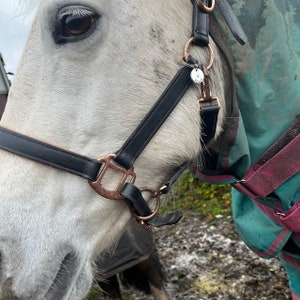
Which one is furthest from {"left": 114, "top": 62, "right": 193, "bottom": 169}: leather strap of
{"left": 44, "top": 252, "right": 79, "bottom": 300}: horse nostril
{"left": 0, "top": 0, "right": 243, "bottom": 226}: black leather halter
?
{"left": 44, "top": 252, "right": 79, "bottom": 300}: horse nostril

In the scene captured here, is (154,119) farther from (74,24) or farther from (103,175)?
(74,24)

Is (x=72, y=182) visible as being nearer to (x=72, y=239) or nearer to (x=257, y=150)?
(x=72, y=239)

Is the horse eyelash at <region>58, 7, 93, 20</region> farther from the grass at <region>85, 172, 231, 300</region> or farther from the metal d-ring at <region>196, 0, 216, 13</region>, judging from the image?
the grass at <region>85, 172, 231, 300</region>

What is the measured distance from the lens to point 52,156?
1238mm

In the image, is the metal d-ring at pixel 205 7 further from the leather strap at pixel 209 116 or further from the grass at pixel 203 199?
the grass at pixel 203 199

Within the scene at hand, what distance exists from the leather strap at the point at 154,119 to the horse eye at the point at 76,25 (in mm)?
267

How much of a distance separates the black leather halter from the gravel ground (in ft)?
8.56

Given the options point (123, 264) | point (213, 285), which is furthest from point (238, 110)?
point (213, 285)

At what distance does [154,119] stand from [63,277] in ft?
1.59

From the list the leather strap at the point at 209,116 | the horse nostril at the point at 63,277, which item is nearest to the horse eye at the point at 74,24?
the leather strap at the point at 209,116

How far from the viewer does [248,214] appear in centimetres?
195

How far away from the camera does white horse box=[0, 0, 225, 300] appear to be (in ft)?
4.03

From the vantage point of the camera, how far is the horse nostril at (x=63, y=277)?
4.17 feet

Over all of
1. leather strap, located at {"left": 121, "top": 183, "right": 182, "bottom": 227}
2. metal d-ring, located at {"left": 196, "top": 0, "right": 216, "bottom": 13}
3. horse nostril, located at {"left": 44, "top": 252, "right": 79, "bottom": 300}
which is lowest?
horse nostril, located at {"left": 44, "top": 252, "right": 79, "bottom": 300}
